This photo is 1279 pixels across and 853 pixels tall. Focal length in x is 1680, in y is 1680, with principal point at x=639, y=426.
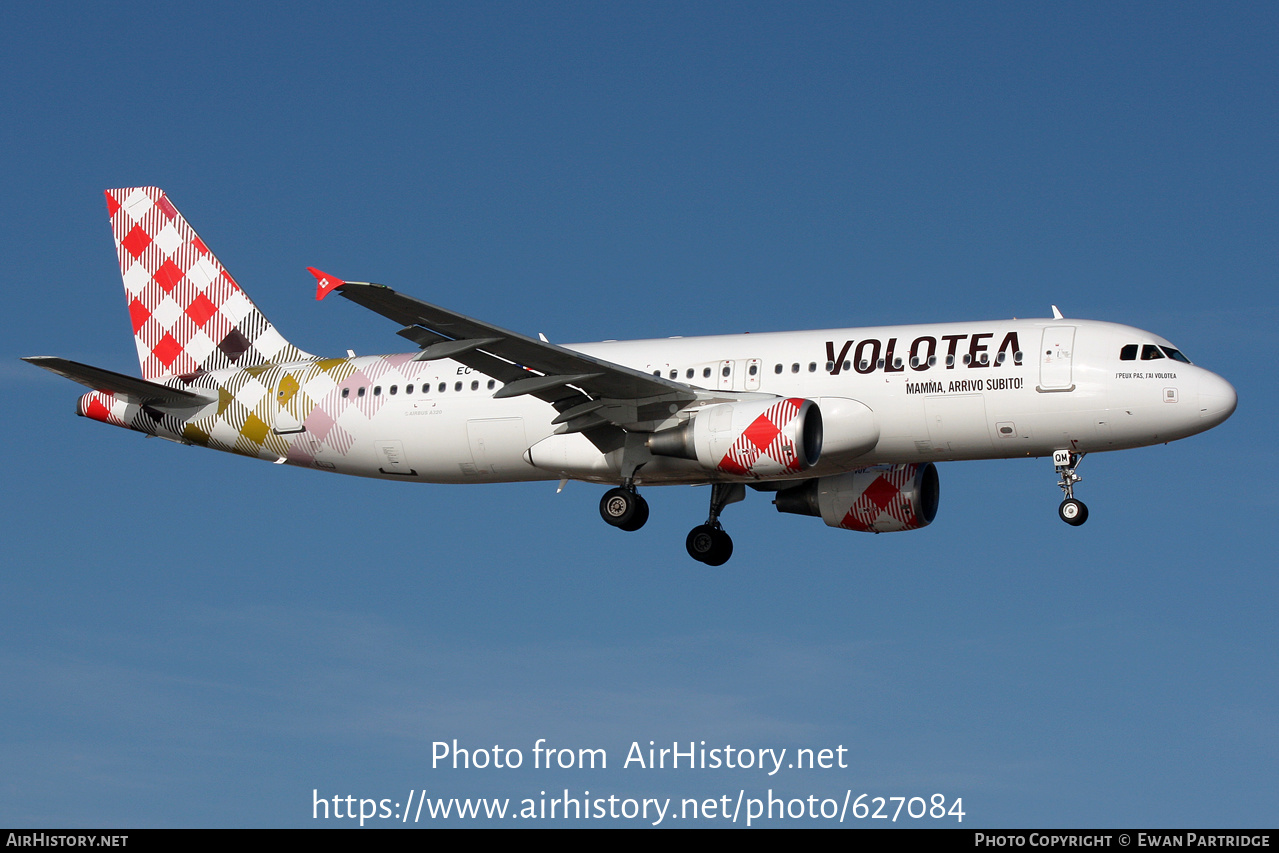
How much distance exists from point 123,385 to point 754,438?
16.1 meters

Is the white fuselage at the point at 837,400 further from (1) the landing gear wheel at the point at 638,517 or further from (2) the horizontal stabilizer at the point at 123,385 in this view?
(2) the horizontal stabilizer at the point at 123,385

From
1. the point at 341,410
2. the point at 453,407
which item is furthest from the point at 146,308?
the point at 453,407

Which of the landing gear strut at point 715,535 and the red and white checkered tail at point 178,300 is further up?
the red and white checkered tail at point 178,300

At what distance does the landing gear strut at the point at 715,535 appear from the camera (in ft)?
135

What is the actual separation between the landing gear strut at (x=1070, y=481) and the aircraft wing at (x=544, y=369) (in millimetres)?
7483

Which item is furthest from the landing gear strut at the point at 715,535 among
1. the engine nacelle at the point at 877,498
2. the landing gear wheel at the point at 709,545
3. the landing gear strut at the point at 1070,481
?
the landing gear strut at the point at 1070,481

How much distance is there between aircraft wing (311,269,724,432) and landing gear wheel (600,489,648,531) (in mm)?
1692

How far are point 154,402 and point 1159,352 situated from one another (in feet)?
80.3

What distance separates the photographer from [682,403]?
37.5 metres

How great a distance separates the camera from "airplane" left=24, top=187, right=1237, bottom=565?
35312mm

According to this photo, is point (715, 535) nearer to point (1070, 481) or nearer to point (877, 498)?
point (877, 498)

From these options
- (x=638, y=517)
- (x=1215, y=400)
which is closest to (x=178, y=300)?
(x=638, y=517)

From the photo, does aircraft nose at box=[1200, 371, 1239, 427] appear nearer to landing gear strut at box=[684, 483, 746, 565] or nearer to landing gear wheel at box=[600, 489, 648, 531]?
landing gear strut at box=[684, 483, 746, 565]

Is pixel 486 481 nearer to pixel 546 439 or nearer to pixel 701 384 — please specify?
pixel 546 439
